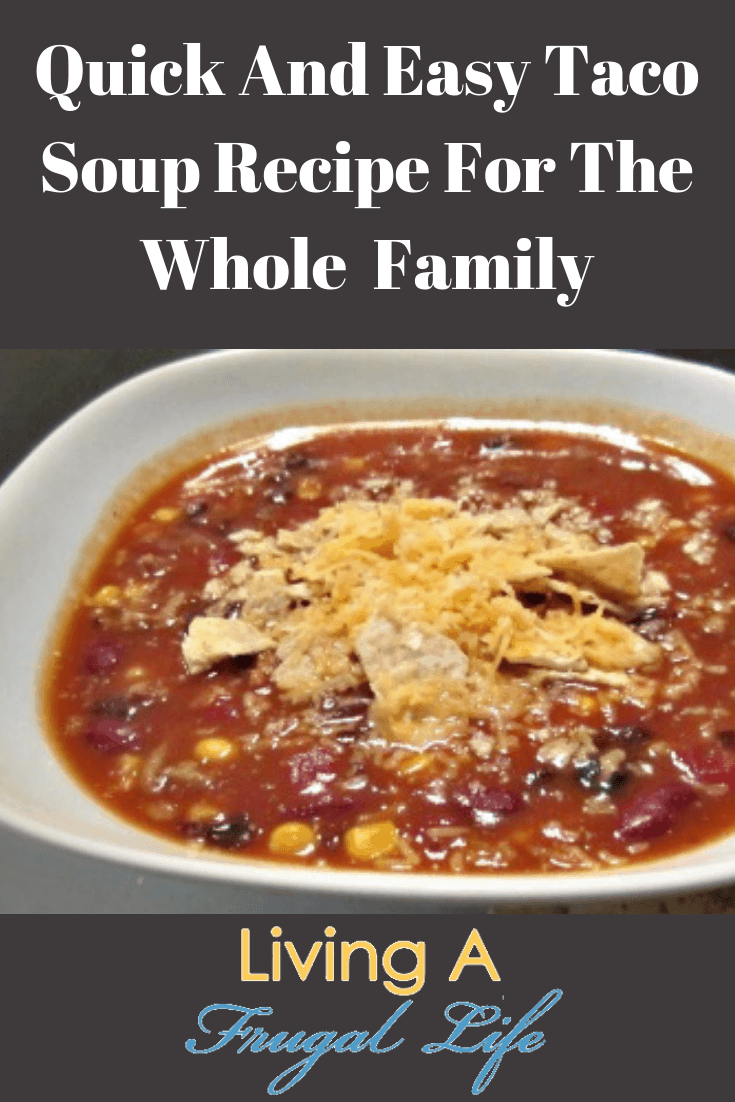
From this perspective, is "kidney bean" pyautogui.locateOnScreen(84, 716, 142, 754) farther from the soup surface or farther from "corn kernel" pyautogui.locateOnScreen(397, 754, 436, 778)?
"corn kernel" pyautogui.locateOnScreen(397, 754, 436, 778)

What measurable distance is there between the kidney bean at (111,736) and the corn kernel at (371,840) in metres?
0.74

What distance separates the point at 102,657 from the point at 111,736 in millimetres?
362

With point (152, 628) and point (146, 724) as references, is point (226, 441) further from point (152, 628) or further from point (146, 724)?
point (146, 724)

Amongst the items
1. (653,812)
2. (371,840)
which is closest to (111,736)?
(371,840)

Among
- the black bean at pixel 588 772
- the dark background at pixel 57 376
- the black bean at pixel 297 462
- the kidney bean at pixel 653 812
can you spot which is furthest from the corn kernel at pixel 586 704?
the dark background at pixel 57 376

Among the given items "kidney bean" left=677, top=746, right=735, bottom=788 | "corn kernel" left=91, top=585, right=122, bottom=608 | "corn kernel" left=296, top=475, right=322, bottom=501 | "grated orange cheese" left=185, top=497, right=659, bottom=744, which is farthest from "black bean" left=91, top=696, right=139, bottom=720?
"kidney bean" left=677, top=746, right=735, bottom=788

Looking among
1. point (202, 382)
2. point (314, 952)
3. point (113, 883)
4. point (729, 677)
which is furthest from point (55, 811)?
point (202, 382)

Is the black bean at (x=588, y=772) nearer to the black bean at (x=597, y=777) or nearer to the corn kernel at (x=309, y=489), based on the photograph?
the black bean at (x=597, y=777)

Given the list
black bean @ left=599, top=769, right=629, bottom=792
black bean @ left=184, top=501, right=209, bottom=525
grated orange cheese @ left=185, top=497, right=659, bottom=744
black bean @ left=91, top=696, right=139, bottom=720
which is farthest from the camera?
black bean @ left=184, top=501, right=209, bottom=525

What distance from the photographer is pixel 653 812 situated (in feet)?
8.91

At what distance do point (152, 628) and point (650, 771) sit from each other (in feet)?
5.33

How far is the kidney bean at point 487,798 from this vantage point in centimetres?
277

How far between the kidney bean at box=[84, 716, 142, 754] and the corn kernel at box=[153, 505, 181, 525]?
44.0 inches

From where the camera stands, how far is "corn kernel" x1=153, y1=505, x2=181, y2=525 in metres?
4.14
